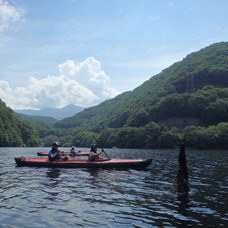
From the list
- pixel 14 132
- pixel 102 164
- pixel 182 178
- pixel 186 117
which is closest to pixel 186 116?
pixel 186 117

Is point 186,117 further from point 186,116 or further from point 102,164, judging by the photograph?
point 102,164

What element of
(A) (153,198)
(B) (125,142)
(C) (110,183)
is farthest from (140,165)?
(B) (125,142)

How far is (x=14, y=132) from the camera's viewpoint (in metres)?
156

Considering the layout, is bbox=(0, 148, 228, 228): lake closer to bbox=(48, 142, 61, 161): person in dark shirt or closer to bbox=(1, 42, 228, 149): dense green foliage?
bbox=(48, 142, 61, 161): person in dark shirt

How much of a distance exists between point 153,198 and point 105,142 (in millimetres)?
144542

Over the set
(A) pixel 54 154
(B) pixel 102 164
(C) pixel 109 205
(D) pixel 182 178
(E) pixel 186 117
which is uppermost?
(E) pixel 186 117

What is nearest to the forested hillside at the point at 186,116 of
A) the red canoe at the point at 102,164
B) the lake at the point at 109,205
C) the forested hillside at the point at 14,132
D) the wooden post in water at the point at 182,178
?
the forested hillside at the point at 14,132

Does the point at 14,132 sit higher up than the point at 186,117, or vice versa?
the point at 186,117

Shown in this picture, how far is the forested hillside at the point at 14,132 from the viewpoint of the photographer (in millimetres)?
144875

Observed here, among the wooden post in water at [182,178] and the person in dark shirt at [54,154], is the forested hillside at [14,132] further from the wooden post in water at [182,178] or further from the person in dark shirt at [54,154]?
the wooden post in water at [182,178]

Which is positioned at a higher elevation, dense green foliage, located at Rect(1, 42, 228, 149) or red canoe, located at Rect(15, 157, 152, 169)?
dense green foliage, located at Rect(1, 42, 228, 149)

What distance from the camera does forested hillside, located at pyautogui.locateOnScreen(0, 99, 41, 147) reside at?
475 feet

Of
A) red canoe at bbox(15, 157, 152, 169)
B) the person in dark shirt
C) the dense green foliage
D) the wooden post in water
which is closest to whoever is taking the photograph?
the wooden post in water

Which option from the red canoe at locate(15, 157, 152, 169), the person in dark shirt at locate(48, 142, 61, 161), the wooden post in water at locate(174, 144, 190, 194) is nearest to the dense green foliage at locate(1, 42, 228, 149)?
the red canoe at locate(15, 157, 152, 169)
